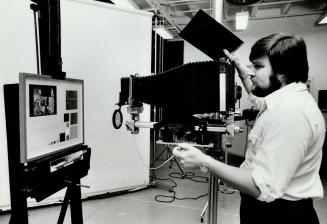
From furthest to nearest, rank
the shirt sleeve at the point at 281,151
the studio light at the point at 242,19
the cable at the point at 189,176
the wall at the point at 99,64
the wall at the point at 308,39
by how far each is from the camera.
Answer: the wall at the point at 308,39 → the studio light at the point at 242,19 → the cable at the point at 189,176 → the wall at the point at 99,64 → the shirt sleeve at the point at 281,151

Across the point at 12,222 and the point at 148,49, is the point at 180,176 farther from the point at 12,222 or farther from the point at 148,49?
the point at 12,222

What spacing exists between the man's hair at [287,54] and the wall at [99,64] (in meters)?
2.17

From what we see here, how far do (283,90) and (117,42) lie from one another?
2.34 meters

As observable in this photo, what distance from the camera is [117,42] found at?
2.96 metres

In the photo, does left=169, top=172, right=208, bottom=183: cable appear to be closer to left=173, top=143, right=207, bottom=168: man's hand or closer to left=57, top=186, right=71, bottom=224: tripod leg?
left=57, top=186, right=71, bottom=224: tripod leg

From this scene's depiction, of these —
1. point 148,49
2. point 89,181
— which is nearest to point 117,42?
point 148,49

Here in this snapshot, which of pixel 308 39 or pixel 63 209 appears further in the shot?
pixel 308 39

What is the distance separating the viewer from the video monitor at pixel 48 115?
1156 millimetres

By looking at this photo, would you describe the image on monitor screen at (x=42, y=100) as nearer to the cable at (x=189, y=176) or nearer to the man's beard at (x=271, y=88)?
the man's beard at (x=271, y=88)

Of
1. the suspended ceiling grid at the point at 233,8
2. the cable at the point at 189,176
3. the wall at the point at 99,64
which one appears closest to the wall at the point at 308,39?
the suspended ceiling grid at the point at 233,8


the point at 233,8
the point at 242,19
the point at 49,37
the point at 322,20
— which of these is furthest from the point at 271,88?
the point at 322,20

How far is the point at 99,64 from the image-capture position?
2.85 metres

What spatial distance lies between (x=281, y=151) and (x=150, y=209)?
7.18 feet

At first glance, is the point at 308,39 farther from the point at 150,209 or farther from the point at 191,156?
the point at 191,156
